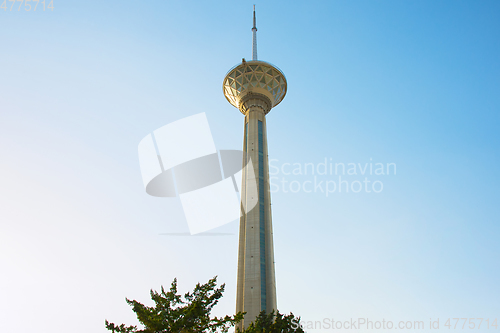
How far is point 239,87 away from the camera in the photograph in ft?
234

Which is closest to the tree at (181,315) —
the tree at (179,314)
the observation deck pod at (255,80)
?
the tree at (179,314)

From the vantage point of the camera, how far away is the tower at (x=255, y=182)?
170 feet

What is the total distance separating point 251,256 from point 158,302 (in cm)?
2612

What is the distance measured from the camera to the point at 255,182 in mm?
60906

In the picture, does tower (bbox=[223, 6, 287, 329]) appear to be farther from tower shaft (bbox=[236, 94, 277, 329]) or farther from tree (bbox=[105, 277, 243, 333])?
tree (bbox=[105, 277, 243, 333])

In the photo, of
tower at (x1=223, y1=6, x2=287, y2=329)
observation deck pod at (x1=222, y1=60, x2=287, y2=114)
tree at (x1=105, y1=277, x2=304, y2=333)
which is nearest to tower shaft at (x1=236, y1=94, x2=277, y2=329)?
tower at (x1=223, y1=6, x2=287, y2=329)

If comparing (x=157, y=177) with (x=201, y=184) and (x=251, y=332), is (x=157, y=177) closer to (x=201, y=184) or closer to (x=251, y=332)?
(x=201, y=184)

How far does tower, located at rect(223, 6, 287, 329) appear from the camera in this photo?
51.7m

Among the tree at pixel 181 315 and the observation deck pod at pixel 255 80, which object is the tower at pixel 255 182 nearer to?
the observation deck pod at pixel 255 80

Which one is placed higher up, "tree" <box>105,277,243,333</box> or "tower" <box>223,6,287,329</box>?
"tower" <box>223,6,287,329</box>

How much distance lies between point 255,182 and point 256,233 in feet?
29.4

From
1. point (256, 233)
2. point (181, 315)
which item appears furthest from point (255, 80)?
point (181, 315)

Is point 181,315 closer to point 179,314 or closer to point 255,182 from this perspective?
point 179,314

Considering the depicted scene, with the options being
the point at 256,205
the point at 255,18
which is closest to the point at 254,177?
the point at 256,205
